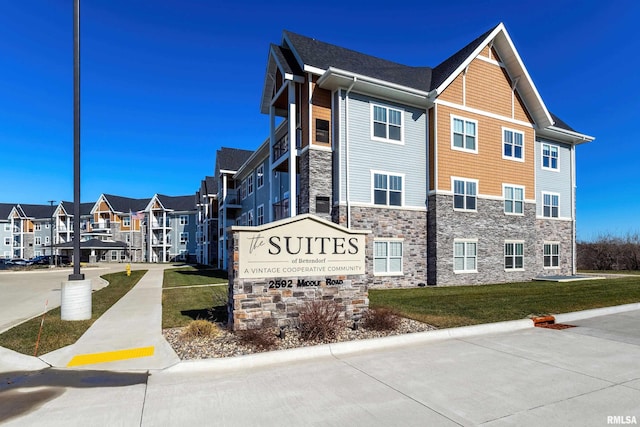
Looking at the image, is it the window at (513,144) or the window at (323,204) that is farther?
the window at (513,144)

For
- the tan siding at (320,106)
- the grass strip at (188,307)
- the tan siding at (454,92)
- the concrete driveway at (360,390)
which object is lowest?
the grass strip at (188,307)

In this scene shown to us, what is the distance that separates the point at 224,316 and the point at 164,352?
3.08 m

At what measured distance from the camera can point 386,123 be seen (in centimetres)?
1847

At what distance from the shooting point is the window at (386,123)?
59.5ft

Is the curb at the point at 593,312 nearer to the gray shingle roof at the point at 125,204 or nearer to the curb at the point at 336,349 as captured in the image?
the curb at the point at 336,349

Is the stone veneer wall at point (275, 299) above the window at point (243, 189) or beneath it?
beneath

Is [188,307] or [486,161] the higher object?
[486,161]

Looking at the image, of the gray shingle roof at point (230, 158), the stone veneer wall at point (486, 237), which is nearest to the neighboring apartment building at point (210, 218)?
the gray shingle roof at point (230, 158)

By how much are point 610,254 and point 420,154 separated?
28488mm

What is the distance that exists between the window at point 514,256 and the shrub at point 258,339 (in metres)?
18.3

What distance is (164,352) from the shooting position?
6.76m

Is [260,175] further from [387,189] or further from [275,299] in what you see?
[275,299]

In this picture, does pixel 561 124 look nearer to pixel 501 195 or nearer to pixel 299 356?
pixel 501 195

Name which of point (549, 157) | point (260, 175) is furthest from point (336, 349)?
point (549, 157)
